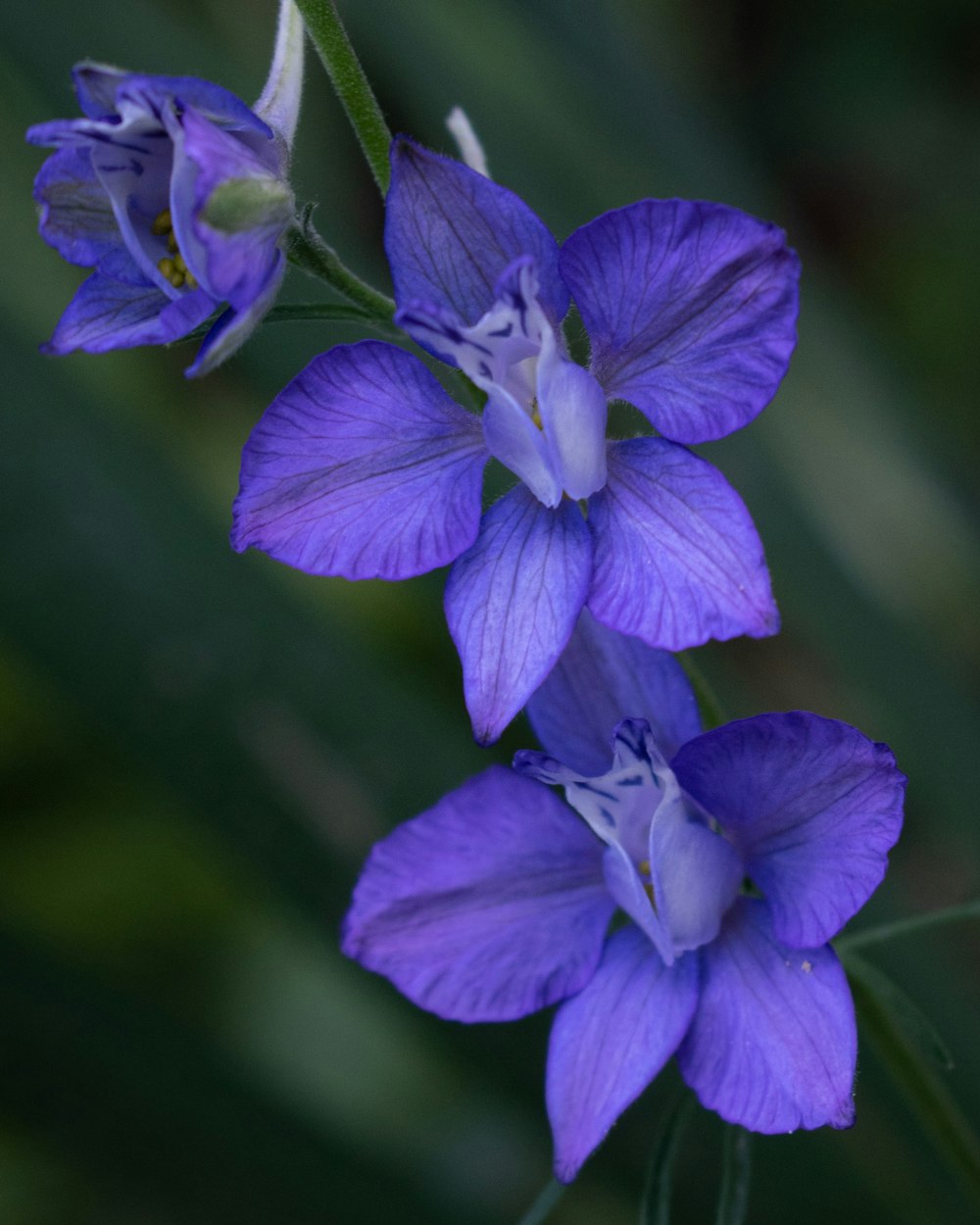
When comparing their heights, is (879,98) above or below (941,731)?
above

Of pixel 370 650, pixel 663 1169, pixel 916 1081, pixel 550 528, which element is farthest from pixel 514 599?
pixel 370 650

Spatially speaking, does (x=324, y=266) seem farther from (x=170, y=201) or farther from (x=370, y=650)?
(x=370, y=650)

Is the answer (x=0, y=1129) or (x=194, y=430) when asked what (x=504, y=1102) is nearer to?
(x=0, y=1129)

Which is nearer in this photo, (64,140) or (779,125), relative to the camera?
(64,140)

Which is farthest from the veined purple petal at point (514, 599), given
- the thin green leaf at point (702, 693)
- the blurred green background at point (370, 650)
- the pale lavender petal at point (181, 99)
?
the blurred green background at point (370, 650)

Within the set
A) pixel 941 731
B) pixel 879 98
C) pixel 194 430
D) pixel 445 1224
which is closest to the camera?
pixel 445 1224

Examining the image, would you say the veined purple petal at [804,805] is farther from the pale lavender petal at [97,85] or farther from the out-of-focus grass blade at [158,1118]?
the out-of-focus grass blade at [158,1118]

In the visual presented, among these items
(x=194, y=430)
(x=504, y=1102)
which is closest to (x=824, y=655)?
(x=504, y=1102)
